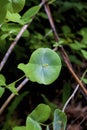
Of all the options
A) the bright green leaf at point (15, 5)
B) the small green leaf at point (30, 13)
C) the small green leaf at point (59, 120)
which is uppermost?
the bright green leaf at point (15, 5)

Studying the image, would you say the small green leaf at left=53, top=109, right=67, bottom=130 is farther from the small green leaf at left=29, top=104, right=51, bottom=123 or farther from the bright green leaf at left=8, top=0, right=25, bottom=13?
the bright green leaf at left=8, top=0, right=25, bottom=13

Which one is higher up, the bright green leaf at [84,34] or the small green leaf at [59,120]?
the small green leaf at [59,120]

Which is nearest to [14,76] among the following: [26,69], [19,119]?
[19,119]

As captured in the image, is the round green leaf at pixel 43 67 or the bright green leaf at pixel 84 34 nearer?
the round green leaf at pixel 43 67

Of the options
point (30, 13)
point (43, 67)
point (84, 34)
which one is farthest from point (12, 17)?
point (84, 34)

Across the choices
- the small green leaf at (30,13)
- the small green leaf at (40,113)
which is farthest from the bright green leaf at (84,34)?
the small green leaf at (40,113)

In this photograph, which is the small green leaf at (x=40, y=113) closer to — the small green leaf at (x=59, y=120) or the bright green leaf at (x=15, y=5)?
the small green leaf at (x=59, y=120)

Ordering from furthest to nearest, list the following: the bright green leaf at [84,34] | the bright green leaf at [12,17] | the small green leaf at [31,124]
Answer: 1. the bright green leaf at [84,34]
2. the bright green leaf at [12,17]
3. the small green leaf at [31,124]
